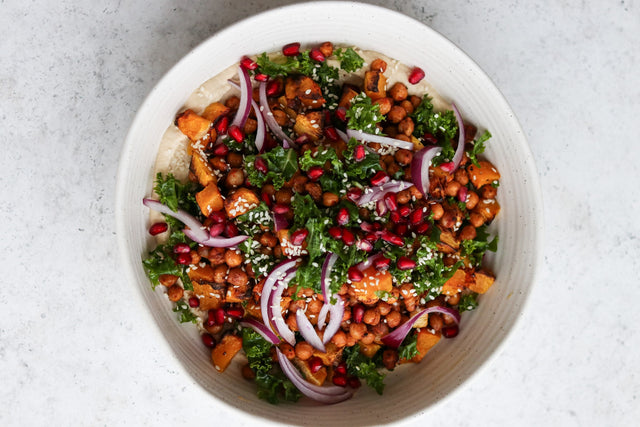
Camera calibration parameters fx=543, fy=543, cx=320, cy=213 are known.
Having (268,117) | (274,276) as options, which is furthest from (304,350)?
(268,117)

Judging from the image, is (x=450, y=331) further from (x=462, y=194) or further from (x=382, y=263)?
(x=462, y=194)

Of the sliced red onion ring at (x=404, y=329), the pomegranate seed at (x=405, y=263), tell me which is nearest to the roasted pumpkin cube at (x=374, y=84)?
the pomegranate seed at (x=405, y=263)

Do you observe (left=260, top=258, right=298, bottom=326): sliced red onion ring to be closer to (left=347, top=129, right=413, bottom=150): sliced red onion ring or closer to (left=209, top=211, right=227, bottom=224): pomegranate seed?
(left=209, top=211, right=227, bottom=224): pomegranate seed

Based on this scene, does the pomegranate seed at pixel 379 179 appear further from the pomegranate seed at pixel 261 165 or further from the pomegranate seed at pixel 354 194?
the pomegranate seed at pixel 261 165

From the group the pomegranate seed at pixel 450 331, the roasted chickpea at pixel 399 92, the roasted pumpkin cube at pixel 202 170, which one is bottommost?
the pomegranate seed at pixel 450 331

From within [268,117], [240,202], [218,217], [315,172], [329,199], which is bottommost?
[218,217]

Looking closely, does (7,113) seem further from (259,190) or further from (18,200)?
(259,190)
